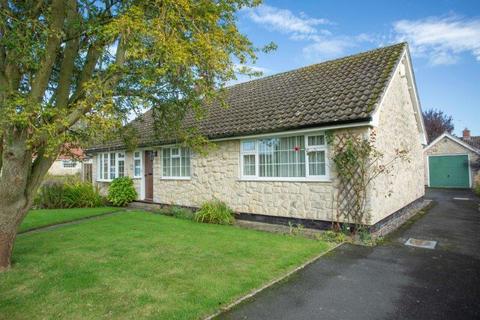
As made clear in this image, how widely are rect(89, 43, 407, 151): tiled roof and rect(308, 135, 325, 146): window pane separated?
0.59 m

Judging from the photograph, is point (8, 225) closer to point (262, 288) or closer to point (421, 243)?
point (262, 288)

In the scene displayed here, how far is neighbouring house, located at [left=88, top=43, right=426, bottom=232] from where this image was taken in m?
8.95

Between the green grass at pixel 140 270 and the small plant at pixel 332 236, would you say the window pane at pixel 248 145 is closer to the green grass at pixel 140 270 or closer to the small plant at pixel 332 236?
the green grass at pixel 140 270

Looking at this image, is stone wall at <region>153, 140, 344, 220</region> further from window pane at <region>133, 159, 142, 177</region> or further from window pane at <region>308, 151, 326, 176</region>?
window pane at <region>133, 159, 142, 177</region>

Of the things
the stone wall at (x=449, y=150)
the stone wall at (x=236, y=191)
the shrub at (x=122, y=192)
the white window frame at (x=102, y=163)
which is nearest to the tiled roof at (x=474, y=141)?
the stone wall at (x=449, y=150)

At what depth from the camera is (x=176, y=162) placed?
45.3 ft

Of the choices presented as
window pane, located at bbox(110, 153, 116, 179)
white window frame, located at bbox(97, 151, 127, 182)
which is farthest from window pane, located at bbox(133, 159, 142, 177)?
window pane, located at bbox(110, 153, 116, 179)

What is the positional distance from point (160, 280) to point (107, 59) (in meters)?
5.73

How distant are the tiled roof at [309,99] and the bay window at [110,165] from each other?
2765mm

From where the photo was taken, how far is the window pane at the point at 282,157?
382 inches

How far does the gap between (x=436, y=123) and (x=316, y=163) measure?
34.5m

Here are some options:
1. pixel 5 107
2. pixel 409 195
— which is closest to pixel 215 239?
pixel 5 107

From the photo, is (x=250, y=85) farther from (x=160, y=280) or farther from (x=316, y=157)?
(x=160, y=280)

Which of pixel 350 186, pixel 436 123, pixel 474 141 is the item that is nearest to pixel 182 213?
pixel 350 186
